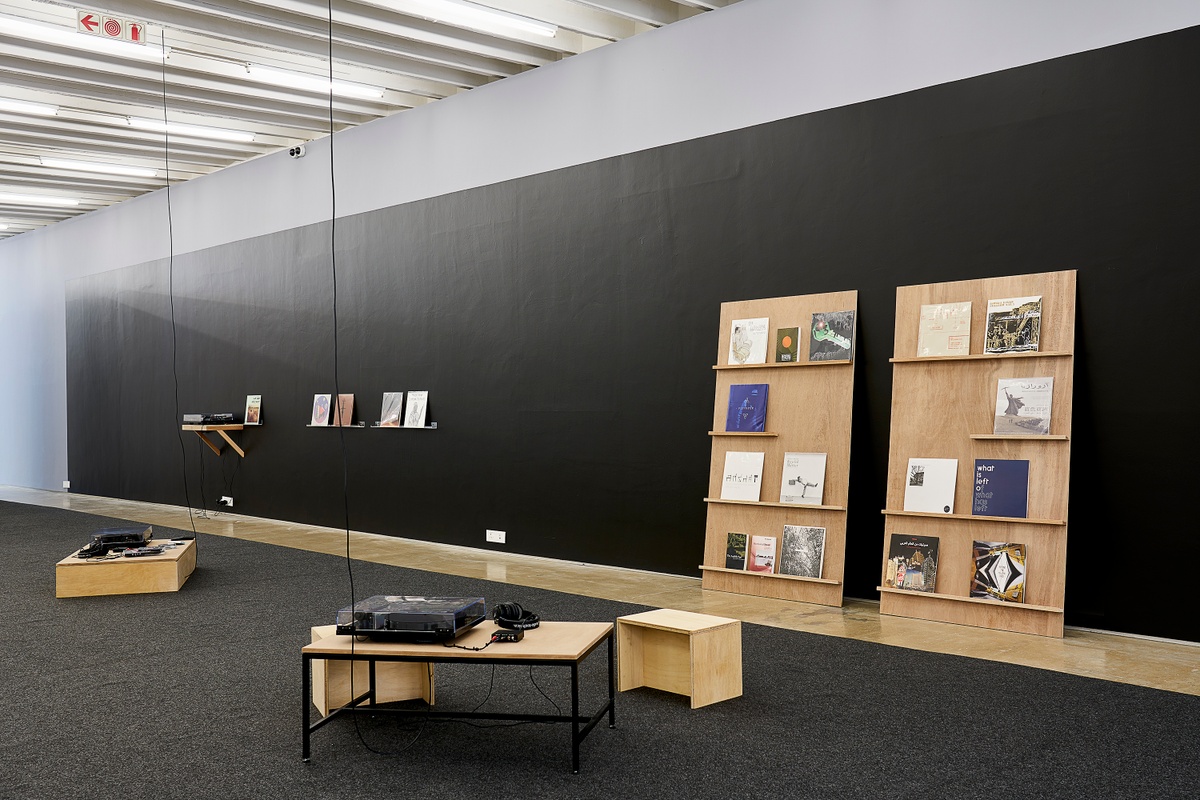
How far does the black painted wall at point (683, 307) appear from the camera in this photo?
4.86 meters

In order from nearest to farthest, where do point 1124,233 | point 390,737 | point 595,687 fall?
1. point 390,737
2. point 595,687
3. point 1124,233

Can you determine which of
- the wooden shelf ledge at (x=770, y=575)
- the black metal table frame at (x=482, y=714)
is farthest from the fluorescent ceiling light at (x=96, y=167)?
the black metal table frame at (x=482, y=714)

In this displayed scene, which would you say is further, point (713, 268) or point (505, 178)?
point (505, 178)

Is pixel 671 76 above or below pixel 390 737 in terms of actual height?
above

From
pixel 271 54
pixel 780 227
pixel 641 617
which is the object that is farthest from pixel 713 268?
pixel 271 54

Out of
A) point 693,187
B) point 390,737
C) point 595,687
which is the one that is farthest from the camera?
point 693,187

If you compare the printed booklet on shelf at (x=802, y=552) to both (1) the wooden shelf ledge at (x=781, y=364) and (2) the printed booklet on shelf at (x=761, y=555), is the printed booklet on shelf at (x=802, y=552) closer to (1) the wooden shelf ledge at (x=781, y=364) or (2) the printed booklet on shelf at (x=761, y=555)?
(2) the printed booklet on shelf at (x=761, y=555)

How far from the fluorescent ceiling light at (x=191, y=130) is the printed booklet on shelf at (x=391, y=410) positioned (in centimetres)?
307

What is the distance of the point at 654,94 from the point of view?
270 inches

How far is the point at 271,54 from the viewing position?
301 inches

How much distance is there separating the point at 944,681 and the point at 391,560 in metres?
4.71

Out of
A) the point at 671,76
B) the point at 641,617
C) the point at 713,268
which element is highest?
the point at 671,76

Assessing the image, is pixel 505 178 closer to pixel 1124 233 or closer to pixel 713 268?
pixel 713 268

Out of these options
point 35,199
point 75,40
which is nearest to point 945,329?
point 75,40
